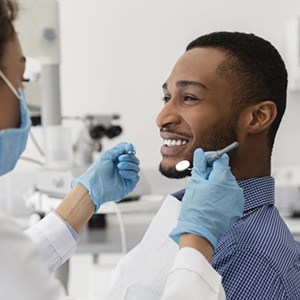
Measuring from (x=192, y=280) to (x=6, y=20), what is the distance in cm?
50

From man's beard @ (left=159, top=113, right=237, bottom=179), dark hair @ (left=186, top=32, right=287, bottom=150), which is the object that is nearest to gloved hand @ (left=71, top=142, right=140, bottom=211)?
man's beard @ (left=159, top=113, right=237, bottom=179)

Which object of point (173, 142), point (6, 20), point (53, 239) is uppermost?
point (6, 20)

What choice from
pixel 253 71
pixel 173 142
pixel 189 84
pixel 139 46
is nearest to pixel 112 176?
pixel 173 142

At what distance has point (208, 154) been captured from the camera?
1.17 metres

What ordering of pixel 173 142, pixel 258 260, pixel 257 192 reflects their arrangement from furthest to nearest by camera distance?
1. pixel 173 142
2. pixel 257 192
3. pixel 258 260

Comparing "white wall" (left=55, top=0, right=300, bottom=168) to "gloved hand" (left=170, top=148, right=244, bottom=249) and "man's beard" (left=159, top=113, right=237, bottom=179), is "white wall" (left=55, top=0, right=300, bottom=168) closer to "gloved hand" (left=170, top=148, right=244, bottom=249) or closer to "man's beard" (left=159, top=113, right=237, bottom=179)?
"man's beard" (left=159, top=113, right=237, bottom=179)

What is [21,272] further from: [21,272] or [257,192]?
[257,192]

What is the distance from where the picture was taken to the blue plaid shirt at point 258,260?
44.6 inches

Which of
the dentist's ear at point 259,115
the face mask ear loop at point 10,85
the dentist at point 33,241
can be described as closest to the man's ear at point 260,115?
the dentist's ear at point 259,115

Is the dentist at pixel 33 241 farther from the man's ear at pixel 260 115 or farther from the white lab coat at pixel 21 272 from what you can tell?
the man's ear at pixel 260 115

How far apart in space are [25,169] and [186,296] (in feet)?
8.14

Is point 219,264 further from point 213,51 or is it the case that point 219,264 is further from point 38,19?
point 38,19

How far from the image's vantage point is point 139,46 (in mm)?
3385

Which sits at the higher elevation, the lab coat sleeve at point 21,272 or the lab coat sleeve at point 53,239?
the lab coat sleeve at point 21,272
